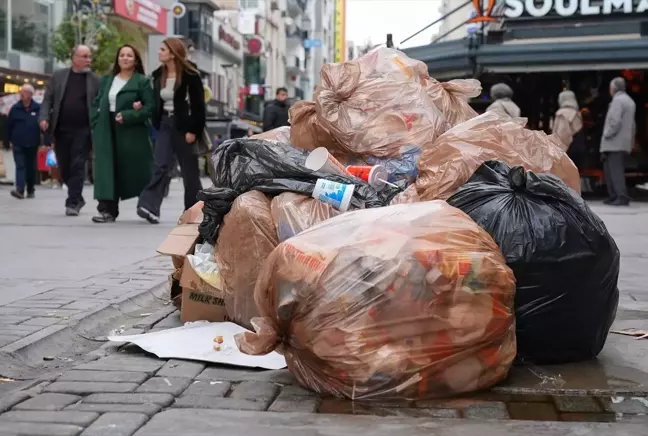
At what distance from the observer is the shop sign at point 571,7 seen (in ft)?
48.1

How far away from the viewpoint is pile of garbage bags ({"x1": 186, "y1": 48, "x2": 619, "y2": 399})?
3016 millimetres

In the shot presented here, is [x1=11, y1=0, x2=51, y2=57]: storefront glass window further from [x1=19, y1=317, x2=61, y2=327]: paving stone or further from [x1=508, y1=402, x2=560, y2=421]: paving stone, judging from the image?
[x1=508, y1=402, x2=560, y2=421]: paving stone

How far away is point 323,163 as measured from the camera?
4.13 meters

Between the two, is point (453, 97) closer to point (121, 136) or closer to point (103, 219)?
point (121, 136)

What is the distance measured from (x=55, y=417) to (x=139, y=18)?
1385 inches

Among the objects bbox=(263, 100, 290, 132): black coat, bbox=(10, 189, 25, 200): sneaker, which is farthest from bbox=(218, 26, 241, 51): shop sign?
bbox=(10, 189, 25, 200): sneaker

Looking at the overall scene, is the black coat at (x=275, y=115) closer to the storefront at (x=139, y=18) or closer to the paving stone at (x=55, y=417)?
the paving stone at (x=55, y=417)

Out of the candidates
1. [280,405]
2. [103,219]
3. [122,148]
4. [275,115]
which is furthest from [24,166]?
[280,405]

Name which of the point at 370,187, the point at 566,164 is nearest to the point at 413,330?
the point at 370,187

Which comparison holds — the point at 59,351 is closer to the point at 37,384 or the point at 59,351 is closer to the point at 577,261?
the point at 37,384

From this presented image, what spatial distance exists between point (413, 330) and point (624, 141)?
35.6 feet

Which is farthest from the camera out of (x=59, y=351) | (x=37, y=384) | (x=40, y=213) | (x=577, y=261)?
(x=40, y=213)

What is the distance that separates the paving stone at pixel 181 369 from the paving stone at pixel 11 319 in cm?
109

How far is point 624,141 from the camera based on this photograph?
13.1 m
